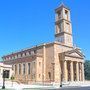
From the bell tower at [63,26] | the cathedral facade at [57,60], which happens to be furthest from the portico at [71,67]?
the bell tower at [63,26]

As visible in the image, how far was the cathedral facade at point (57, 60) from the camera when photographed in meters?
70.0

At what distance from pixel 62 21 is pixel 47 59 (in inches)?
602

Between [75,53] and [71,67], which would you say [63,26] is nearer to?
[75,53]

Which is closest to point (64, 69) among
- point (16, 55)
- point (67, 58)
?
point (67, 58)

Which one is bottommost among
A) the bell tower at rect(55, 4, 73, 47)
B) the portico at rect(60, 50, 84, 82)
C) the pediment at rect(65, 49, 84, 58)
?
the portico at rect(60, 50, 84, 82)

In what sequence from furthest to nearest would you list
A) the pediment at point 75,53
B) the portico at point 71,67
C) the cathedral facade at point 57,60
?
the pediment at point 75,53, the cathedral facade at point 57,60, the portico at point 71,67

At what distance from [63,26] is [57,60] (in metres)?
13.8

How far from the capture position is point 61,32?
7775 centimetres

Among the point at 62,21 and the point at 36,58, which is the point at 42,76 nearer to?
the point at 36,58

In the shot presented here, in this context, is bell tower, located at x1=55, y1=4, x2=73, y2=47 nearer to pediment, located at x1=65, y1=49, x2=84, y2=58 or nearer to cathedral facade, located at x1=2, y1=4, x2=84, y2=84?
cathedral facade, located at x1=2, y1=4, x2=84, y2=84

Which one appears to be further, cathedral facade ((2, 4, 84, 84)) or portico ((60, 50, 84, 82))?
cathedral facade ((2, 4, 84, 84))

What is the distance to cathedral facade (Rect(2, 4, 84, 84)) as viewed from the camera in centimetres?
7000

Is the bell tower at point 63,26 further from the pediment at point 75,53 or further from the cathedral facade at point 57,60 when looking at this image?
the pediment at point 75,53

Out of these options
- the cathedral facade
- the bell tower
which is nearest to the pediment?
the cathedral facade
